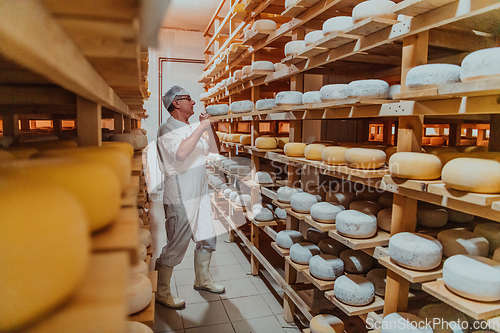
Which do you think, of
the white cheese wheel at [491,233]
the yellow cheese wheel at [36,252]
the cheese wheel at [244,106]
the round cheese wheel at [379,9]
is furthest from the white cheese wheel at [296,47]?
the yellow cheese wheel at [36,252]

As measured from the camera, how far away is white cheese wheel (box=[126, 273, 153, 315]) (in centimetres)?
117

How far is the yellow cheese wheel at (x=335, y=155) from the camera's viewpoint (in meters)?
1.93

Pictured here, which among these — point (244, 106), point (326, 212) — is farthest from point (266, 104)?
point (326, 212)

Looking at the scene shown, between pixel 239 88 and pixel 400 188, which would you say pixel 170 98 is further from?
pixel 400 188

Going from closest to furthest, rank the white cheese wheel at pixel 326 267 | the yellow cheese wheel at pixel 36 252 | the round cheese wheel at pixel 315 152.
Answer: the yellow cheese wheel at pixel 36 252 → the white cheese wheel at pixel 326 267 → the round cheese wheel at pixel 315 152

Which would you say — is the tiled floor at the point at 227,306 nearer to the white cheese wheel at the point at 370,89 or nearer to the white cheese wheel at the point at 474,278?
the white cheese wheel at the point at 474,278

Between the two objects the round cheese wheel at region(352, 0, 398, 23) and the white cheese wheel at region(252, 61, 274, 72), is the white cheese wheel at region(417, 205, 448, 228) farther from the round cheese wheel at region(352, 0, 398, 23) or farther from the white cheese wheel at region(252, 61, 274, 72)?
the white cheese wheel at region(252, 61, 274, 72)

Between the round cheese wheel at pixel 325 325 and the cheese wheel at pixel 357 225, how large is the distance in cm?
63

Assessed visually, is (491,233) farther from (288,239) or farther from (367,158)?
(288,239)

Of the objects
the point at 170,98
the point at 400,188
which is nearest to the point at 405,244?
the point at 400,188

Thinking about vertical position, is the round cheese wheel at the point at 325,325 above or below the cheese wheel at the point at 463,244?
below

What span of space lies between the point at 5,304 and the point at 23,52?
0.23 metres

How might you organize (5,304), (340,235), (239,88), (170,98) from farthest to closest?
(239,88) < (170,98) < (340,235) < (5,304)

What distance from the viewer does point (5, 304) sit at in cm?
27
